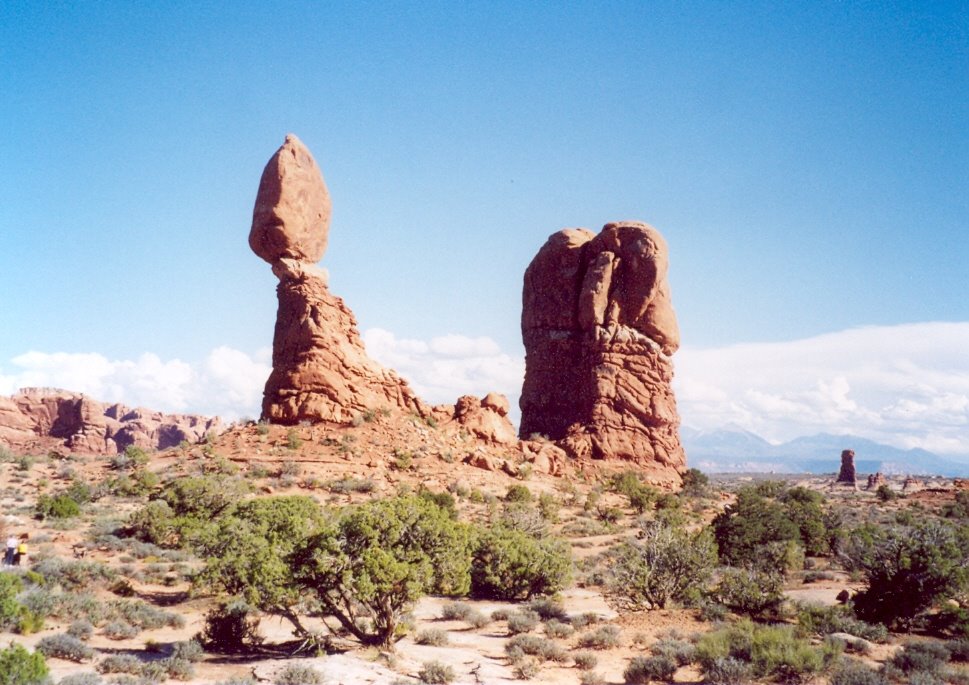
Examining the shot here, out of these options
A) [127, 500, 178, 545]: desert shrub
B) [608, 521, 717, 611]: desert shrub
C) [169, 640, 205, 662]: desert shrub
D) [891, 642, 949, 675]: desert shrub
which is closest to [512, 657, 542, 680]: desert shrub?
[608, 521, 717, 611]: desert shrub

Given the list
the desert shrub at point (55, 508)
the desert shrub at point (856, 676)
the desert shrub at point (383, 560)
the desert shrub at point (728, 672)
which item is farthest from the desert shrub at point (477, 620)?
the desert shrub at point (55, 508)

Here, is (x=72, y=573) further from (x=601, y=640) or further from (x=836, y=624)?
(x=836, y=624)

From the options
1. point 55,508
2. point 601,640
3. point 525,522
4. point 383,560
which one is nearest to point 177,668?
point 383,560

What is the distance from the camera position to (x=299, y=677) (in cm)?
993

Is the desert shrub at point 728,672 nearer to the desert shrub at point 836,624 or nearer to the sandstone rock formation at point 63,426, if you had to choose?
the desert shrub at point 836,624

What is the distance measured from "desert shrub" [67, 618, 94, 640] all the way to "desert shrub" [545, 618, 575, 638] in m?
8.92

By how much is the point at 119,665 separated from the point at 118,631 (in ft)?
8.53

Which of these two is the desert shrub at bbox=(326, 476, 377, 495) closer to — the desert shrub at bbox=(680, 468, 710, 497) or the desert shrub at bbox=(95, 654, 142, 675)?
the desert shrub at bbox=(95, 654, 142, 675)

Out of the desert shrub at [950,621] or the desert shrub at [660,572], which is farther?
the desert shrub at [660,572]

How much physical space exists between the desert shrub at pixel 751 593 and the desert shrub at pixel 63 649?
13.7m

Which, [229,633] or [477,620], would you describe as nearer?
[229,633]

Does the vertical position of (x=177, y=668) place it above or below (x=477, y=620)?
above

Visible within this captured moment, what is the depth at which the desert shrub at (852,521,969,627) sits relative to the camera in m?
14.6

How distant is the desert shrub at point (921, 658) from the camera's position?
36.3 ft
